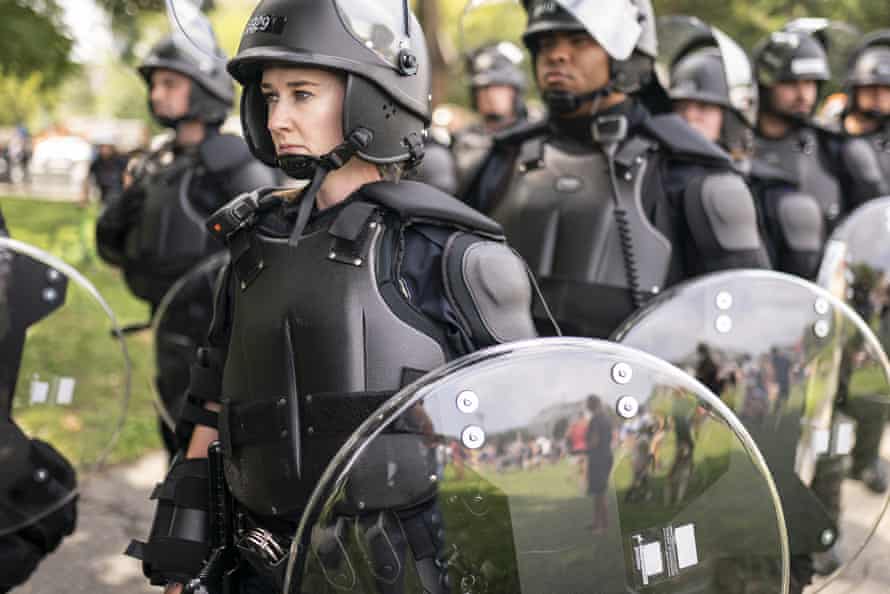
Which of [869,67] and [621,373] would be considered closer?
[621,373]

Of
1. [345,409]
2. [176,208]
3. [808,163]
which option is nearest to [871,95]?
[808,163]

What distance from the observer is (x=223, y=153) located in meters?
4.75

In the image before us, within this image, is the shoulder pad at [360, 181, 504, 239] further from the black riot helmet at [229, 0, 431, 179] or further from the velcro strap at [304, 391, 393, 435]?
the velcro strap at [304, 391, 393, 435]

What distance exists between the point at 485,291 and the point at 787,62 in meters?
4.46

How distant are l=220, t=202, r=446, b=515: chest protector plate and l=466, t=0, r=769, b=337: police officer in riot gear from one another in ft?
4.38

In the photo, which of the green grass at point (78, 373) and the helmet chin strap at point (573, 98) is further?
the helmet chin strap at point (573, 98)

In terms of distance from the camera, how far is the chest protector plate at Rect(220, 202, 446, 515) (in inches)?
83.4

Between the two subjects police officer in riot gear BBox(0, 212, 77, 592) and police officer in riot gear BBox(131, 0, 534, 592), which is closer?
police officer in riot gear BBox(131, 0, 534, 592)

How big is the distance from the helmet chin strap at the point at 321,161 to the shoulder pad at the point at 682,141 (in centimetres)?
142

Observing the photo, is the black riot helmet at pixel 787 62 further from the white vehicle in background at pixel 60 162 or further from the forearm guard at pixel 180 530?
the white vehicle in background at pixel 60 162

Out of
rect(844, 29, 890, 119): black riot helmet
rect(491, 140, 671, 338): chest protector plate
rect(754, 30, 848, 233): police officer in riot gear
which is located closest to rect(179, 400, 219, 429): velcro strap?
rect(491, 140, 671, 338): chest protector plate

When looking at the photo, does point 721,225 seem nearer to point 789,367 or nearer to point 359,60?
point 789,367

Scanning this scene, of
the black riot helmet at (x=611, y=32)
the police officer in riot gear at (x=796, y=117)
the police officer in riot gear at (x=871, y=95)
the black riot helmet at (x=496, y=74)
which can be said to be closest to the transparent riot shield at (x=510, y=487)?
the black riot helmet at (x=611, y=32)

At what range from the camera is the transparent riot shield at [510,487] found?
1.85 m
